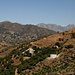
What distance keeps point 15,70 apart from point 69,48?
26.3m

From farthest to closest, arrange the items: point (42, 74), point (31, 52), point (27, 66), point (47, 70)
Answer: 1. point (31, 52)
2. point (27, 66)
3. point (47, 70)
4. point (42, 74)

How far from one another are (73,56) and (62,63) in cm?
641

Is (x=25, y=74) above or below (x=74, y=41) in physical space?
below

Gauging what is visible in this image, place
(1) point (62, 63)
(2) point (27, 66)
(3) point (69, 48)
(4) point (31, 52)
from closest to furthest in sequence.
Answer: (1) point (62, 63), (2) point (27, 66), (3) point (69, 48), (4) point (31, 52)

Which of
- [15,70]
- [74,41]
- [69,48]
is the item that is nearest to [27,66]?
[15,70]

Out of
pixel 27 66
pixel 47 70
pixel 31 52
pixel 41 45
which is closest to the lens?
pixel 47 70

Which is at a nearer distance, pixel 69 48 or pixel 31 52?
pixel 69 48

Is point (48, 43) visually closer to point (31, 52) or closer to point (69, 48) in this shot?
point (31, 52)

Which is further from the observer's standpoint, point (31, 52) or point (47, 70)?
point (31, 52)

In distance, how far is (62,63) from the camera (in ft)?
160

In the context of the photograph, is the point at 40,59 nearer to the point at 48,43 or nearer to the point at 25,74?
the point at 25,74

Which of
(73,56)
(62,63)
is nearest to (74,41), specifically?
(73,56)

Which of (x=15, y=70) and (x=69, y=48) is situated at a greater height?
(x=69, y=48)

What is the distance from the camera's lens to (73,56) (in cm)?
5262
